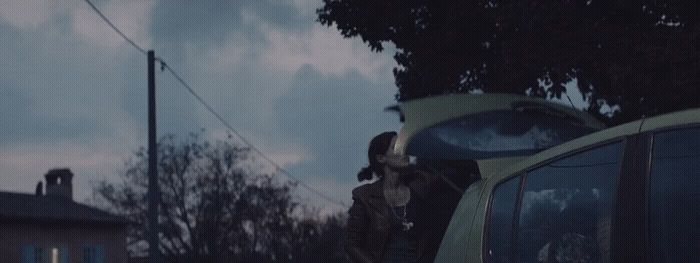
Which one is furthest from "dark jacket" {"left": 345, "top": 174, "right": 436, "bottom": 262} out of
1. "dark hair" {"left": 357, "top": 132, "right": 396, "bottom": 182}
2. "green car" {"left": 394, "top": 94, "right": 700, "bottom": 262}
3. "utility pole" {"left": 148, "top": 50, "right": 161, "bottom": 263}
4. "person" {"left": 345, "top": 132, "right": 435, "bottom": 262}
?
"utility pole" {"left": 148, "top": 50, "right": 161, "bottom": 263}

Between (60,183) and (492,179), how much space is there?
4476 cm

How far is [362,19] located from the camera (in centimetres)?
1384

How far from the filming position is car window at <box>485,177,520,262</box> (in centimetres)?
471

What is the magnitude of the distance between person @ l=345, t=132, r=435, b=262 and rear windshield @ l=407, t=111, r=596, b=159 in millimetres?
407

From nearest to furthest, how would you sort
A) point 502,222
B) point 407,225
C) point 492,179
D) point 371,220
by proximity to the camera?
point 502,222
point 492,179
point 407,225
point 371,220

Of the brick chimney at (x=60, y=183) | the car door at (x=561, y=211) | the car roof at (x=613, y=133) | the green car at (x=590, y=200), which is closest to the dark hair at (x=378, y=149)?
the green car at (x=590, y=200)

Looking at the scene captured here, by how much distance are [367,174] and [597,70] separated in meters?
5.89

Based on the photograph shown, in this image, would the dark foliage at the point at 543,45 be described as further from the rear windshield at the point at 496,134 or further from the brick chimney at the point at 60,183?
the brick chimney at the point at 60,183

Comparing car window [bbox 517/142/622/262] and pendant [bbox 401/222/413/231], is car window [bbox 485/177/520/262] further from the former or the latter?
pendant [bbox 401/222/413/231]

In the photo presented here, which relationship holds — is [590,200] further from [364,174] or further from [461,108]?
[364,174]

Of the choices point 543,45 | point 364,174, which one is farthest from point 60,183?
point 364,174

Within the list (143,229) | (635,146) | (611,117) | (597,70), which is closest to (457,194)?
(635,146)

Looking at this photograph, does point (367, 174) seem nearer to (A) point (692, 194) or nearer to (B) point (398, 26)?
(A) point (692, 194)

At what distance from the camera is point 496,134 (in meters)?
6.07
